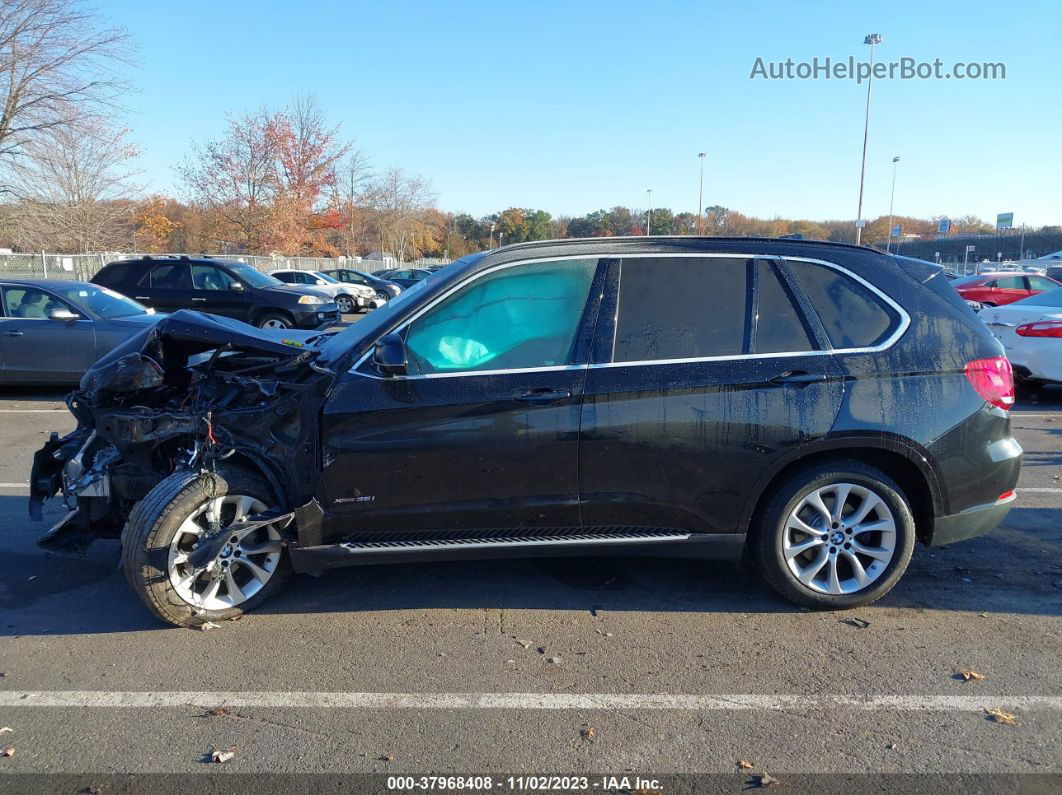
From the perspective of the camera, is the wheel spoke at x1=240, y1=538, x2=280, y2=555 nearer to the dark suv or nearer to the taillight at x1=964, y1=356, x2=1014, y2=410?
the dark suv

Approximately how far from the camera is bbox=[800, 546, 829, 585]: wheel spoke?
3.79 m

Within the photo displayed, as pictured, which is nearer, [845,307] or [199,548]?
[199,548]

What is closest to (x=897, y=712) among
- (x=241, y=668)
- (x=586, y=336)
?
(x=586, y=336)

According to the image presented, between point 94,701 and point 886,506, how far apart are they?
3.82m

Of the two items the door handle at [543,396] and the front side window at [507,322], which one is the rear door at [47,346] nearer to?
the front side window at [507,322]

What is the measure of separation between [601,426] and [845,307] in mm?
1455

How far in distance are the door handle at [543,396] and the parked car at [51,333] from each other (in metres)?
7.51

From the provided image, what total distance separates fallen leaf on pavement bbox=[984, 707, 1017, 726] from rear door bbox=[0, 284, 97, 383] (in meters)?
9.96

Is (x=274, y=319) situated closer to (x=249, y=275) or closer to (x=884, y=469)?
(x=249, y=275)

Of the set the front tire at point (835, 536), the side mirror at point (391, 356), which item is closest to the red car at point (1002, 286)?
the front tire at point (835, 536)

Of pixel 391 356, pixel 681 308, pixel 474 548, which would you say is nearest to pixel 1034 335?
pixel 681 308


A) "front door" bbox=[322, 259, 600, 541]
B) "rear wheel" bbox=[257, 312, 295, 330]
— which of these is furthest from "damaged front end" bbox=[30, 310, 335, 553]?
"rear wheel" bbox=[257, 312, 295, 330]

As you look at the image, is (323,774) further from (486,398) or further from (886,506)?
(886,506)

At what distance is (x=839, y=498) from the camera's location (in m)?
3.76
